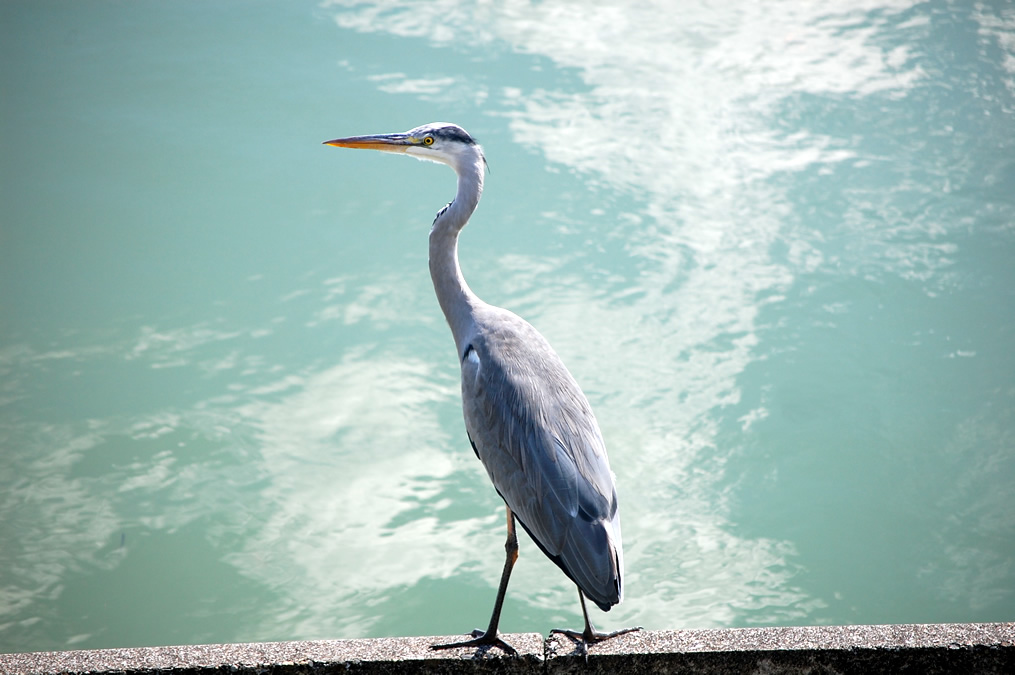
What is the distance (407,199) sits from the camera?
6715 millimetres

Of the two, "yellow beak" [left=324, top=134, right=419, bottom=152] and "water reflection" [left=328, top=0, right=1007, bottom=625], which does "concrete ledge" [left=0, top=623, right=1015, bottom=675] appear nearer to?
"yellow beak" [left=324, top=134, right=419, bottom=152]

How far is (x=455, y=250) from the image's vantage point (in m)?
2.59

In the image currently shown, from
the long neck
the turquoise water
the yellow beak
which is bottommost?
the turquoise water

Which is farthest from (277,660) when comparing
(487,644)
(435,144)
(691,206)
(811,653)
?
(691,206)

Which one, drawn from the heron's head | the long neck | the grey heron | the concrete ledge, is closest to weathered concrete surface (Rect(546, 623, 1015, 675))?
the concrete ledge

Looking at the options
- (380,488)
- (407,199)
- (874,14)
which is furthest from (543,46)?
(380,488)

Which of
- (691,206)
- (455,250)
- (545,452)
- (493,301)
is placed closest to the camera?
(545,452)

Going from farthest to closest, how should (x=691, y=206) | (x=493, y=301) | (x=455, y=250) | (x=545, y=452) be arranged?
(x=691, y=206)
(x=493, y=301)
(x=455, y=250)
(x=545, y=452)

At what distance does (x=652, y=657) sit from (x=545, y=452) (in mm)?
547

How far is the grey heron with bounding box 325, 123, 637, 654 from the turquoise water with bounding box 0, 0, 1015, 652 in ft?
5.28

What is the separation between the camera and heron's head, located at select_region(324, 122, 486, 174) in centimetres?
262

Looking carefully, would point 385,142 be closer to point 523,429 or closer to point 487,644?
point 523,429

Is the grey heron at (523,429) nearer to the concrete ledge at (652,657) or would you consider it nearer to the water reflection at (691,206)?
the concrete ledge at (652,657)

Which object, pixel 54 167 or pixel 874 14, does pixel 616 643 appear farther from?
pixel 874 14
